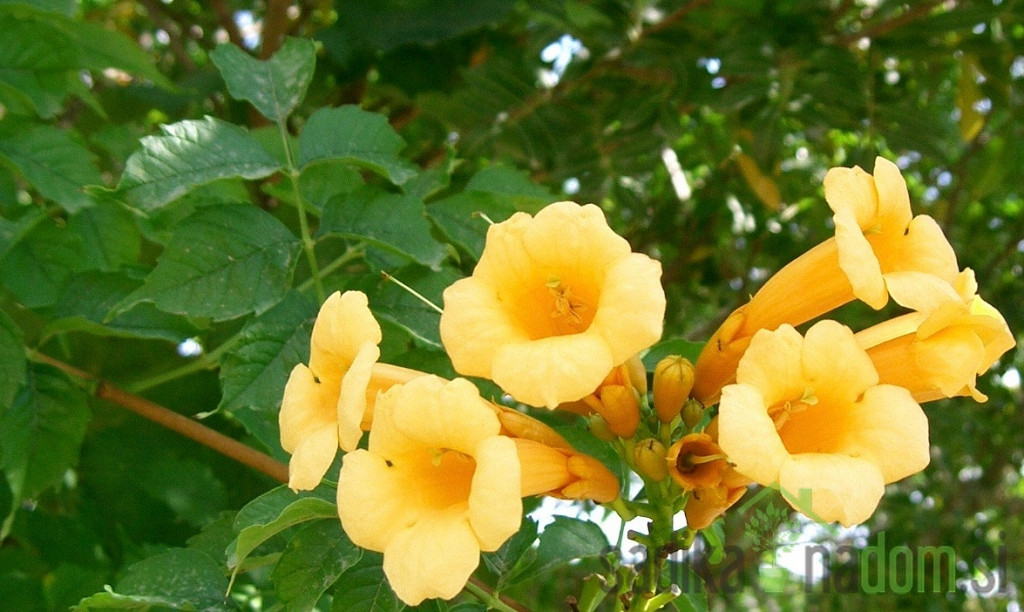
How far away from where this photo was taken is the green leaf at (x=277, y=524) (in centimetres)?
134

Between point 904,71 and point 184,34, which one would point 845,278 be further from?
point 184,34

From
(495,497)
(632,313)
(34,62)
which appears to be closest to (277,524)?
(495,497)

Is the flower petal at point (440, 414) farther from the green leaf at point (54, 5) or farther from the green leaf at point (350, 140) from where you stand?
the green leaf at point (54, 5)

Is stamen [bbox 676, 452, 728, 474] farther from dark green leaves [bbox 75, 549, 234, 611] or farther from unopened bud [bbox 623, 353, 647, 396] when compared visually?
dark green leaves [bbox 75, 549, 234, 611]

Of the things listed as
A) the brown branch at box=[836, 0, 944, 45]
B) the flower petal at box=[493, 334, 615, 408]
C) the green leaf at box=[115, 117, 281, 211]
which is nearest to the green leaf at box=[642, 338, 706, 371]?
the flower petal at box=[493, 334, 615, 408]

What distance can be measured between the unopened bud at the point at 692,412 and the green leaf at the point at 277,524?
56cm

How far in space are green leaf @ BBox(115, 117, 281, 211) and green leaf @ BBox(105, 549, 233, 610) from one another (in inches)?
24.6

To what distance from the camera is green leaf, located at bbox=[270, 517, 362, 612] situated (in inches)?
58.8

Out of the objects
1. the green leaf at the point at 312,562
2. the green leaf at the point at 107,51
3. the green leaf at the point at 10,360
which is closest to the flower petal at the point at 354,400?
the green leaf at the point at 312,562

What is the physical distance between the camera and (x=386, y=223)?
74.7 inches

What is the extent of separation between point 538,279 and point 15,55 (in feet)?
5.57

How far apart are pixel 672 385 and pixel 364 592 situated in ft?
1.94

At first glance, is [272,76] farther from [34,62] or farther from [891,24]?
[891,24]

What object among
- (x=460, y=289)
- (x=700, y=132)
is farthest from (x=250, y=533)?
(x=700, y=132)
